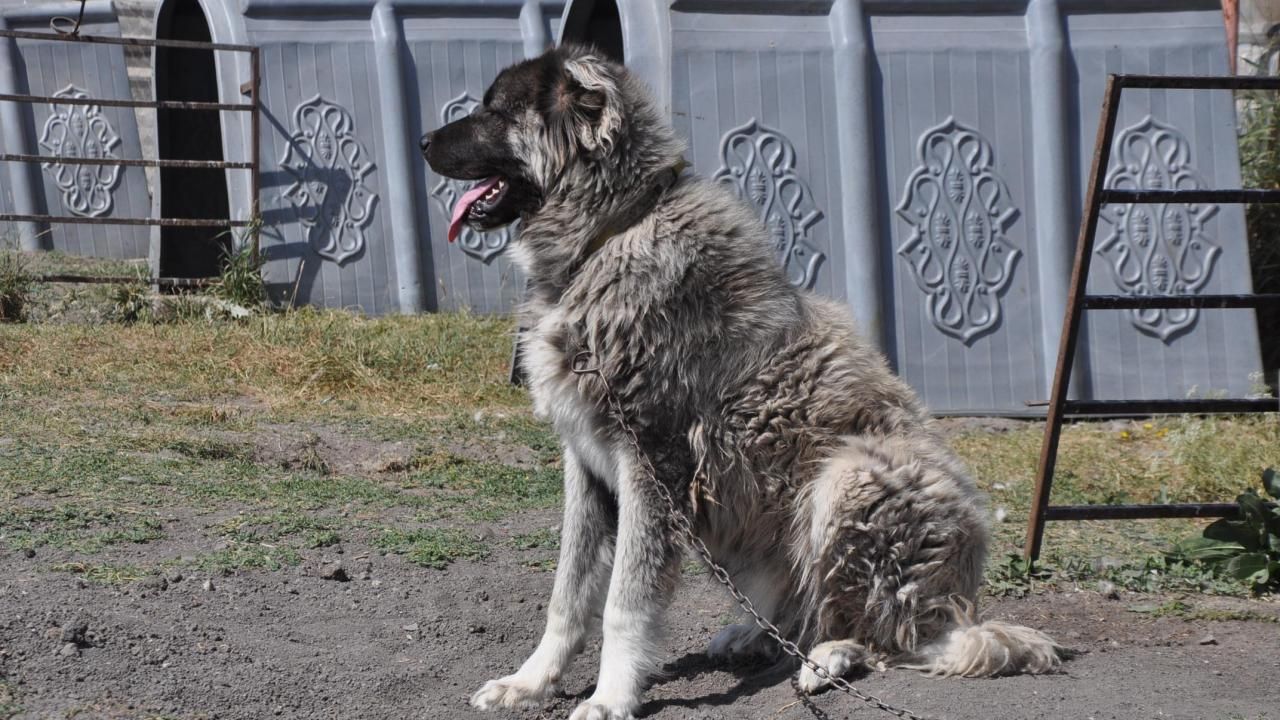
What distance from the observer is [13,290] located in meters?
8.91

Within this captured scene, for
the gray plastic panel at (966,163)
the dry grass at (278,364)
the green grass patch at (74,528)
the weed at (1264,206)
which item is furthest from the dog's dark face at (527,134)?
the weed at (1264,206)

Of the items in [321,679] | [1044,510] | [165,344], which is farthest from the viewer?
[165,344]

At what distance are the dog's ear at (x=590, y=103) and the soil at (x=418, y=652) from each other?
1.63 m

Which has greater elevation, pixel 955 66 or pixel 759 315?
pixel 955 66

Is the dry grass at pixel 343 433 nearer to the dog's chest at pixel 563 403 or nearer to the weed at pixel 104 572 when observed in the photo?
the weed at pixel 104 572

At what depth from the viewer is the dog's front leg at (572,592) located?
3.55 metres

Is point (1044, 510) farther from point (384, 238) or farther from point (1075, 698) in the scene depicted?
point (384, 238)

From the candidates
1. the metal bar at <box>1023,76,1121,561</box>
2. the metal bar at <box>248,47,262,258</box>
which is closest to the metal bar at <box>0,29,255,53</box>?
the metal bar at <box>248,47,262,258</box>

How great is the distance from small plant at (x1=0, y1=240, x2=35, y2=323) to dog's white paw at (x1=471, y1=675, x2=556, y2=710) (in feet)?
22.2

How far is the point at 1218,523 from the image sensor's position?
4691mm

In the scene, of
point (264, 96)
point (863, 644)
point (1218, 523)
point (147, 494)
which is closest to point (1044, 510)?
point (1218, 523)

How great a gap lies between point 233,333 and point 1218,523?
6.33 metres

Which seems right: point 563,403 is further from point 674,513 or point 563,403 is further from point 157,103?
point 157,103

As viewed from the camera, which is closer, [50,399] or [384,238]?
[50,399]
